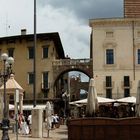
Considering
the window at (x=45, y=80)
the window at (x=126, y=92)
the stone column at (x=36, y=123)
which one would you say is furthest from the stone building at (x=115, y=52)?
the stone column at (x=36, y=123)

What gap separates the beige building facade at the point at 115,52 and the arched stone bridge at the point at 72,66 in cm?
272

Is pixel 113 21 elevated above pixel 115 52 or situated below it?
above

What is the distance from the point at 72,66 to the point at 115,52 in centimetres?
661

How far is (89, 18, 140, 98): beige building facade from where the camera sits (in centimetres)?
6122

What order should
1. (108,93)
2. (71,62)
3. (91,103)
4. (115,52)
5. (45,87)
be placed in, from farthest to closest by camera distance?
(45,87)
(71,62)
(115,52)
(108,93)
(91,103)

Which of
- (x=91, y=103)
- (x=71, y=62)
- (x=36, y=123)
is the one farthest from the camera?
(x=71, y=62)

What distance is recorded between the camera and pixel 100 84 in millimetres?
61375

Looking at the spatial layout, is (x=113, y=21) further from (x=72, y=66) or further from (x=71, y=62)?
(x=72, y=66)

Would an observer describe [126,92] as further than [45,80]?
No

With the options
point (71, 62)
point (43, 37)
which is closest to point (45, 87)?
point (71, 62)

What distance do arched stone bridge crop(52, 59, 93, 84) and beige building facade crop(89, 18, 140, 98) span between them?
8.92ft

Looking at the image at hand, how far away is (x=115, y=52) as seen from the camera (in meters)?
61.7

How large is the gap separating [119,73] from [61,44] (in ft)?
41.3

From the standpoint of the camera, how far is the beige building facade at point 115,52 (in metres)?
61.2
